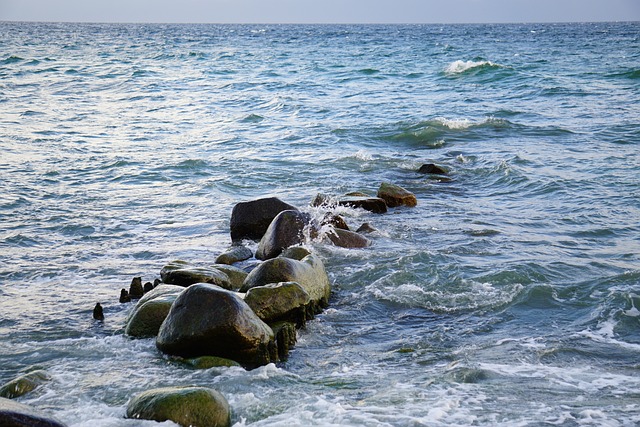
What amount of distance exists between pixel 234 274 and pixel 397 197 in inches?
166

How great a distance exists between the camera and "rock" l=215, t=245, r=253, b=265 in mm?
8958

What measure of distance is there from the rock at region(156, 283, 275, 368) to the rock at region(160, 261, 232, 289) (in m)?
1.25

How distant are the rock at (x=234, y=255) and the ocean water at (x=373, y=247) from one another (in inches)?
14.3

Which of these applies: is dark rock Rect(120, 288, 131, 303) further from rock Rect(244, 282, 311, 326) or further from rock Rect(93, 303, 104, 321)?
rock Rect(244, 282, 311, 326)

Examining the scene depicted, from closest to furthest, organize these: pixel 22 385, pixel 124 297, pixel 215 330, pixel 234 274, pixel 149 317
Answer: pixel 22 385
pixel 215 330
pixel 149 317
pixel 124 297
pixel 234 274

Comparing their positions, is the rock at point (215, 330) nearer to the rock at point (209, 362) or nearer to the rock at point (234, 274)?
the rock at point (209, 362)

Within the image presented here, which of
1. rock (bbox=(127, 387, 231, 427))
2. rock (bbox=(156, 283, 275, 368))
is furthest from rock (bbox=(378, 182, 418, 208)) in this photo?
rock (bbox=(127, 387, 231, 427))

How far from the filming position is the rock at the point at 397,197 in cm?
1159

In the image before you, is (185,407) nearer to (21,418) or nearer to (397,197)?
(21,418)

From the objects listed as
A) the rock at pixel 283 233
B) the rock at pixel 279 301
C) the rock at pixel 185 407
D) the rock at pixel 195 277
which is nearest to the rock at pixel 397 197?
the rock at pixel 283 233

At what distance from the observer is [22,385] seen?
5723 mm

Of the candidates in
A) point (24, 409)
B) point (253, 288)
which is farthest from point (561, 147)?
point (24, 409)

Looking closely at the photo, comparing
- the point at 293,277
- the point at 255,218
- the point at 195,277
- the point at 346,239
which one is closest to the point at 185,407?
the point at 293,277

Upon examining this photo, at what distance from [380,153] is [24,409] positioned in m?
12.1
